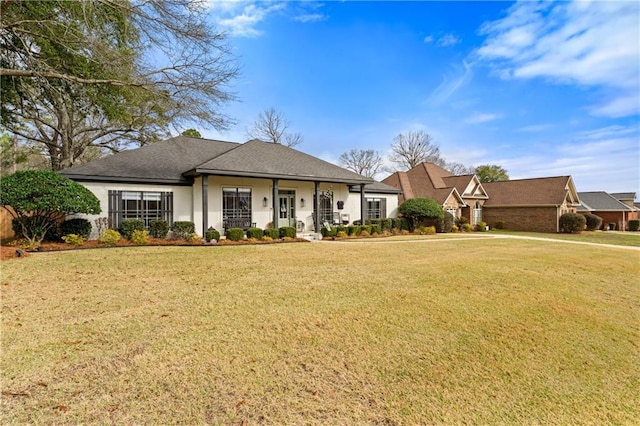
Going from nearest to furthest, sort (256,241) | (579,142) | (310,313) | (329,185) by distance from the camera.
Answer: (310,313)
(256,241)
(329,185)
(579,142)

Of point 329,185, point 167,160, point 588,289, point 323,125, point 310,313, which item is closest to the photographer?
point 310,313

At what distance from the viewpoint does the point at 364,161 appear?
168 feet

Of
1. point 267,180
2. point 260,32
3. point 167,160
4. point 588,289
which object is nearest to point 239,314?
point 588,289

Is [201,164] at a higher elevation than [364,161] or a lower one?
lower

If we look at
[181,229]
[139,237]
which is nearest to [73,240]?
[139,237]

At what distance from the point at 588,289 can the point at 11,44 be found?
19.5m

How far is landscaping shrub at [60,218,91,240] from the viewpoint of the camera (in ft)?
39.8

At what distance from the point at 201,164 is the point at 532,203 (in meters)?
27.7

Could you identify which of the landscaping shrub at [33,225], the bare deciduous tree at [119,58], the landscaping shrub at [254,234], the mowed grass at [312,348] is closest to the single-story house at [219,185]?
the landscaping shrub at [254,234]

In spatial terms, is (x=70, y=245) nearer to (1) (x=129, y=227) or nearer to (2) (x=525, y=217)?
(1) (x=129, y=227)

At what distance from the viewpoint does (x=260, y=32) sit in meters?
12.4

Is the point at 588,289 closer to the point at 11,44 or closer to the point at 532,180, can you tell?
the point at 11,44

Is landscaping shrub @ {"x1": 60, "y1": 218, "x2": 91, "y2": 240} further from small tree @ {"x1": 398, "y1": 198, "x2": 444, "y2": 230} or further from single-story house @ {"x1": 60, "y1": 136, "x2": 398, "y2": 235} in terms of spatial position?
small tree @ {"x1": 398, "y1": 198, "x2": 444, "y2": 230}

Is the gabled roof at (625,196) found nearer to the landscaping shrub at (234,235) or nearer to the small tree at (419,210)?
the small tree at (419,210)
